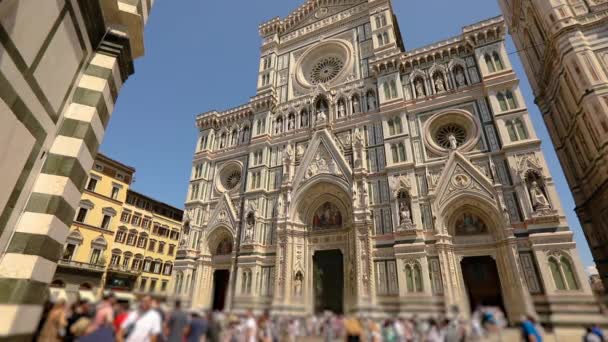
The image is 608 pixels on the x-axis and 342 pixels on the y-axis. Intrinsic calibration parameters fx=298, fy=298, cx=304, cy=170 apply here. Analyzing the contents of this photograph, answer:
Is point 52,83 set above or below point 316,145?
below

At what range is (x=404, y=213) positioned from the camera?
15.7 meters

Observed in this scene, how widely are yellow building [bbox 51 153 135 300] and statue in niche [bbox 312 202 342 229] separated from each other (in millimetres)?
19747

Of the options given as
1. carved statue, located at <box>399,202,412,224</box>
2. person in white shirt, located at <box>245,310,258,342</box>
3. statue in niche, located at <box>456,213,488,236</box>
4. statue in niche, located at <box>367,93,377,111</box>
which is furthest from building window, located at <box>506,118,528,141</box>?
person in white shirt, located at <box>245,310,258,342</box>

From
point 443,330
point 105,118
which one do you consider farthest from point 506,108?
point 105,118

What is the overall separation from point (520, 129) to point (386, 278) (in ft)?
33.7

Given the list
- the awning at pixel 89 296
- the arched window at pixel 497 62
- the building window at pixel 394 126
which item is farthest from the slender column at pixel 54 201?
the arched window at pixel 497 62

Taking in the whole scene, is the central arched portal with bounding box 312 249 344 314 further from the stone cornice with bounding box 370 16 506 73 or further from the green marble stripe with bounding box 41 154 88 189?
the green marble stripe with bounding box 41 154 88 189

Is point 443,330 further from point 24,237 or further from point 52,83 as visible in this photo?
point 52,83

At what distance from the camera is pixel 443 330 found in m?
6.83

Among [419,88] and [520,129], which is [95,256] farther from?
[520,129]

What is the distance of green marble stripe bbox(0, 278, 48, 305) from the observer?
2.63 metres

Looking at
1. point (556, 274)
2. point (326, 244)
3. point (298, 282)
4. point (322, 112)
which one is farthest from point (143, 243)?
point (556, 274)

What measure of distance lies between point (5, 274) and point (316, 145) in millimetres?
18078

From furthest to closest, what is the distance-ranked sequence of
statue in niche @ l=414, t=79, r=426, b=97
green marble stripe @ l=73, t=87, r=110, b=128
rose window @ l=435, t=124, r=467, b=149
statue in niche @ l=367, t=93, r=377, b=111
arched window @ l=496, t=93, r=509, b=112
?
statue in niche @ l=367, t=93, r=377, b=111 < statue in niche @ l=414, t=79, r=426, b=97 < rose window @ l=435, t=124, r=467, b=149 < arched window @ l=496, t=93, r=509, b=112 < green marble stripe @ l=73, t=87, r=110, b=128
